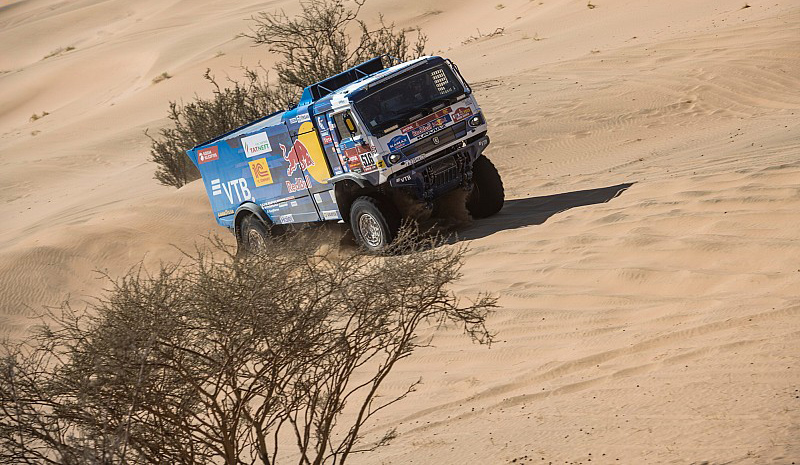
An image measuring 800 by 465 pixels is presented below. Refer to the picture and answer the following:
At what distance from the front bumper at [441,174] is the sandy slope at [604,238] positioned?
2.66 ft

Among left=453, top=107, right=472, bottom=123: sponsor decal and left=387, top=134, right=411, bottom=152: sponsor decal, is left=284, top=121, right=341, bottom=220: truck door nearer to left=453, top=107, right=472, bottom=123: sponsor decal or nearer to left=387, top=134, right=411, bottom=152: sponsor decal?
left=387, top=134, right=411, bottom=152: sponsor decal

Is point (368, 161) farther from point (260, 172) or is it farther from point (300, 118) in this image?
point (260, 172)

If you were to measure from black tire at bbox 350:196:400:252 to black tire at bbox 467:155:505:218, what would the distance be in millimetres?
1515

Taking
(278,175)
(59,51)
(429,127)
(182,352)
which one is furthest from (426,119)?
(59,51)

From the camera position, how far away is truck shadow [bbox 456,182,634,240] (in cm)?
1209

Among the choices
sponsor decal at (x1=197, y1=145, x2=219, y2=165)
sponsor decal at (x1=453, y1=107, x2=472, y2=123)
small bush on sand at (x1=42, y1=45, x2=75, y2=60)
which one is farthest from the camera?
small bush on sand at (x1=42, y1=45, x2=75, y2=60)

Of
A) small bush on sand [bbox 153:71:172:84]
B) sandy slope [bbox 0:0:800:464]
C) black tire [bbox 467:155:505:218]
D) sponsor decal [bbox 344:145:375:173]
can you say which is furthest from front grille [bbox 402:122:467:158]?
small bush on sand [bbox 153:71:172:84]

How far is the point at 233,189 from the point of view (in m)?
13.7

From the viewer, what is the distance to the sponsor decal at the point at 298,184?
40.9 feet

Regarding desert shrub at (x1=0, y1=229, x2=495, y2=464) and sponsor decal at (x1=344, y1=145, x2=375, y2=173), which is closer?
desert shrub at (x1=0, y1=229, x2=495, y2=464)

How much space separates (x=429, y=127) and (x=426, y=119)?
0.35 ft

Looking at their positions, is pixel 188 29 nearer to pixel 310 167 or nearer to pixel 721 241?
pixel 310 167

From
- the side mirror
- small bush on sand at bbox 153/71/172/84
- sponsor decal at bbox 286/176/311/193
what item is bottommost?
sponsor decal at bbox 286/176/311/193

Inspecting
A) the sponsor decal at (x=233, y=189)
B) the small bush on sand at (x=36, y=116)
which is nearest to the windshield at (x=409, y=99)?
the sponsor decal at (x=233, y=189)
